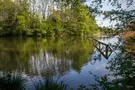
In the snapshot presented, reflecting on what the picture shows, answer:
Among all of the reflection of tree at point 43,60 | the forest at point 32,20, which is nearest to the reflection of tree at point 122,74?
the reflection of tree at point 43,60

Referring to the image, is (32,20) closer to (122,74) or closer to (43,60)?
(43,60)

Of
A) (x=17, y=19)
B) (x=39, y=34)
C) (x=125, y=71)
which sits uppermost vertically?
(x=125, y=71)

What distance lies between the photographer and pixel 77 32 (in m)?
65.9

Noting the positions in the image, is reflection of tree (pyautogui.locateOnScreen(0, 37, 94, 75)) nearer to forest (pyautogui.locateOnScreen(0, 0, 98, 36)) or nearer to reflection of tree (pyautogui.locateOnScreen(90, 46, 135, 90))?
reflection of tree (pyautogui.locateOnScreen(90, 46, 135, 90))

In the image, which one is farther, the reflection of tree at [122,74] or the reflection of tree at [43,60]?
the reflection of tree at [43,60]

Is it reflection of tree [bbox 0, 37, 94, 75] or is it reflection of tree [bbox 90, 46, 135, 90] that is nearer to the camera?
reflection of tree [bbox 90, 46, 135, 90]

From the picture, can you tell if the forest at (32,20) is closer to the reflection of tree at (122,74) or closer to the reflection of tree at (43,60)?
the reflection of tree at (43,60)

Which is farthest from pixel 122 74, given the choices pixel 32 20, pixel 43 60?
pixel 32 20

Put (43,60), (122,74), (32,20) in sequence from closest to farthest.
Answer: (122,74), (43,60), (32,20)

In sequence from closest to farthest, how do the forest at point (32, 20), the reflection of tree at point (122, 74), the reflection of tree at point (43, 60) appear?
the reflection of tree at point (122, 74)
the reflection of tree at point (43, 60)
the forest at point (32, 20)

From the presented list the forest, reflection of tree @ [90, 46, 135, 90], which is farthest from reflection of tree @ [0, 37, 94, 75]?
the forest

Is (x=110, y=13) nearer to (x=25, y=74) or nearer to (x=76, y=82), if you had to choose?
(x=76, y=82)

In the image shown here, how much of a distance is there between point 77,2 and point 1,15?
61.2m

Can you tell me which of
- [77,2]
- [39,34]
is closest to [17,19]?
[39,34]
